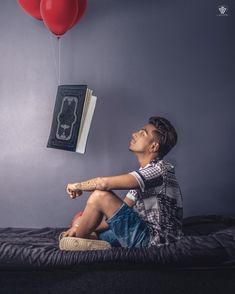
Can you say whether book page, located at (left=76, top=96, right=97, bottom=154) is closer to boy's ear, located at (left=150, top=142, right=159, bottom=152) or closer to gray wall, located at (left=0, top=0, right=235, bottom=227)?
gray wall, located at (left=0, top=0, right=235, bottom=227)

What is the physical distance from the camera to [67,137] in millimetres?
2533

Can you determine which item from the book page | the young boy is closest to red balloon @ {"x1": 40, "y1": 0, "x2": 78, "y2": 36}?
the book page

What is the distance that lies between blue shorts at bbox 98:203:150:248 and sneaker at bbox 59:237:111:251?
94 millimetres

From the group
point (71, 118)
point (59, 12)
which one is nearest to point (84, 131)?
point (71, 118)

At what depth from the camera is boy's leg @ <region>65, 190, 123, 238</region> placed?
182 cm

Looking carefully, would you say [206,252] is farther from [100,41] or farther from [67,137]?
[100,41]

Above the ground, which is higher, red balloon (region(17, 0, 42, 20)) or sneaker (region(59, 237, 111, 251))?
red balloon (region(17, 0, 42, 20))

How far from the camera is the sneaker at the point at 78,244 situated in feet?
5.83

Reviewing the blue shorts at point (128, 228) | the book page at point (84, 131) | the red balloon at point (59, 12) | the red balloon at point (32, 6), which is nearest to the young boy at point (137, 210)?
the blue shorts at point (128, 228)

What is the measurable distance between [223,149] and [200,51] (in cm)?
64

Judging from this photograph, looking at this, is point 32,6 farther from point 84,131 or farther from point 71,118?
point 84,131

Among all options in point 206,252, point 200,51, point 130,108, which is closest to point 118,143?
point 130,108

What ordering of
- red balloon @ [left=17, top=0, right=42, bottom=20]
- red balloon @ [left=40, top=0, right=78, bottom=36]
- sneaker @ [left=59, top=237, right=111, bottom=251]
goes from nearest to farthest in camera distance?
sneaker @ [left=59, top=237, right=111, bottom=251], red balloon @ [left=40, top=0, right=78, bottom=36], red balloon @ [left=17, top=0, right=42, bottom=20]

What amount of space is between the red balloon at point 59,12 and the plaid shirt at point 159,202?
3.04 ft
